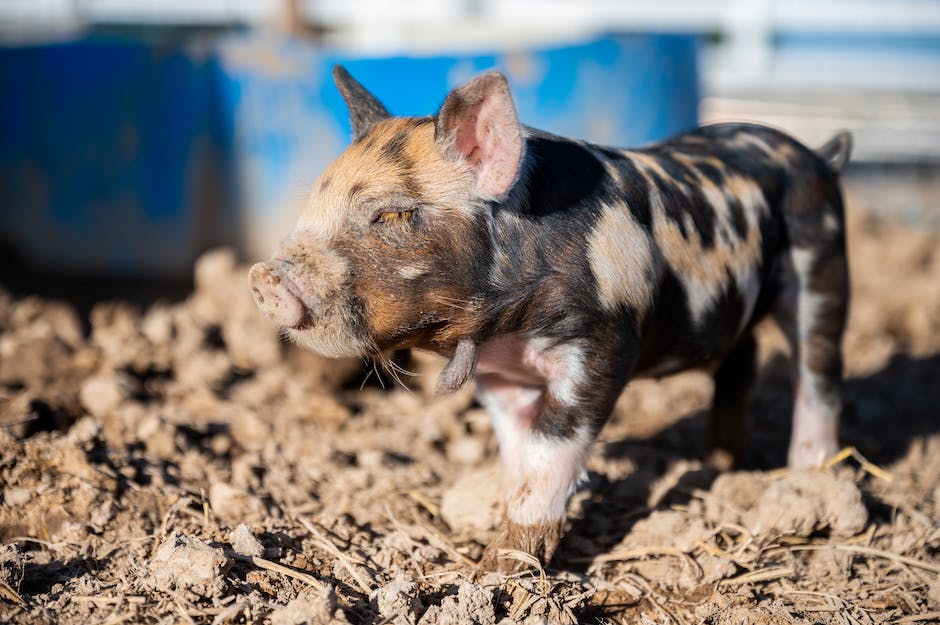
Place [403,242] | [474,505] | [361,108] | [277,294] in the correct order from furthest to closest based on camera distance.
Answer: [474,505]
[361,108]
[403,242]
[277,294]

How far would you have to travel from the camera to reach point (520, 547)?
3.21m

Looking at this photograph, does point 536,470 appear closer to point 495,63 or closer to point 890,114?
point 495,63

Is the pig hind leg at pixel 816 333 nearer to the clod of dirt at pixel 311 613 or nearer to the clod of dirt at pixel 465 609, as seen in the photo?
the clod of dirt at pixel 465 609

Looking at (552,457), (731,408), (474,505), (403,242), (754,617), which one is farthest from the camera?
(731,408)

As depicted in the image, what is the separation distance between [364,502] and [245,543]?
0.73 metres

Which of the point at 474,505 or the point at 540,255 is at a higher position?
the point at 540,255

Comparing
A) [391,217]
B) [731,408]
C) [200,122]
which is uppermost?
[391,217]

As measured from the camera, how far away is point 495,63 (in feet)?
19.7

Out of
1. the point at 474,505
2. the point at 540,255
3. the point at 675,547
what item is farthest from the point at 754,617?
the point at 540,255

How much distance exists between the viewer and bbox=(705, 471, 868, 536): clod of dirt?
3455 mm

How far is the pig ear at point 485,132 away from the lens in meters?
2.87

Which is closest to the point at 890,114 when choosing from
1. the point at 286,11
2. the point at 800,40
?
the point at 800,40

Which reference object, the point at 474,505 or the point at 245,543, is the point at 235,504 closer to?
the point at 245,543

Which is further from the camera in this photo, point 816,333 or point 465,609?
point 816,333
